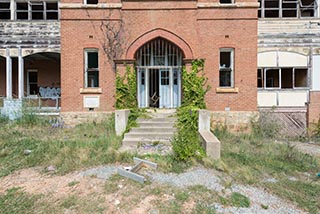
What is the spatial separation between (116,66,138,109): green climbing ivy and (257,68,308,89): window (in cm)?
830

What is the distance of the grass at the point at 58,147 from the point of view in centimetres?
763

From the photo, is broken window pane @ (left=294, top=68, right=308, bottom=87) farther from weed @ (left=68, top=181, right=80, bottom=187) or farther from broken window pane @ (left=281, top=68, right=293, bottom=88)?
weed @ (left=68, top=181, right=80, bottom=187)

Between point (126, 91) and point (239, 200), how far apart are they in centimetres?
797

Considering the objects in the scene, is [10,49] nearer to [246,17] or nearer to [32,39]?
[32,39]

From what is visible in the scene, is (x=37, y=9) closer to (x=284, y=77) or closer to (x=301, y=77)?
(x=284, y=77)

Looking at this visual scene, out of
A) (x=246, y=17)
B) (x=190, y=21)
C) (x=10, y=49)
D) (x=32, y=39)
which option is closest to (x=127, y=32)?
(x=190, y=21)

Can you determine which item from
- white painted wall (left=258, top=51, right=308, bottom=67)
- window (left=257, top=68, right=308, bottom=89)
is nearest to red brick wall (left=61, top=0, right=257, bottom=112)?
white painted wall (left=258, top=51, right=308, bottom=67)

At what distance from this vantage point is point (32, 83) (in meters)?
20.5

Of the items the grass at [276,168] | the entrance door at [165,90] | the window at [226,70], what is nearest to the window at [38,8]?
the entrance door at [165,90]

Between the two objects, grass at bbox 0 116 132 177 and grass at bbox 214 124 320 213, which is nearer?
grass at bbox 214 124 320 213

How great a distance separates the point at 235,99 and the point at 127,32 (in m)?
6.39

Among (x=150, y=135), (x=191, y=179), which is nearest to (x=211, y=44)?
(x=150, y=135)

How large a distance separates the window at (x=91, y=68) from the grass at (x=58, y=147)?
237 centimetres

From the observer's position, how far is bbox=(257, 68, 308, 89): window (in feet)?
50.9
